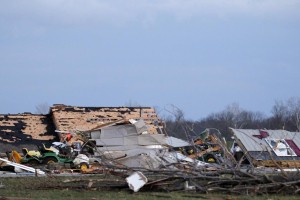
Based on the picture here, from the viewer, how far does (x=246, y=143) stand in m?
32.8

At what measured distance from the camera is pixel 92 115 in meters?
40.2

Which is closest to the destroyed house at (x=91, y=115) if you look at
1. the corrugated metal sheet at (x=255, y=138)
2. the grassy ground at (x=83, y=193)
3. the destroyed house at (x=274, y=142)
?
the corrugated metal sheet at (x=255, y=138)

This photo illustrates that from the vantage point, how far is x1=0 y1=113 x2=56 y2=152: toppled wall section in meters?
37.2

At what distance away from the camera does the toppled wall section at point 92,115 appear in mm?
38812

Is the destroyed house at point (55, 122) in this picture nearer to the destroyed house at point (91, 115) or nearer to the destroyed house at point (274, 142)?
the destroyed house at point (91, 115)

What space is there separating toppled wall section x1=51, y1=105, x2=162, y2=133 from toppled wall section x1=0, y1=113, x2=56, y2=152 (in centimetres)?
86

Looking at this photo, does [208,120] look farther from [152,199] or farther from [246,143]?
[152,199]

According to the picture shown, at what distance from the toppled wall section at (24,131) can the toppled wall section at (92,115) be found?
861 millimetres

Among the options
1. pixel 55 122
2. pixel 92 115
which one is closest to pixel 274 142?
pixel 92 115

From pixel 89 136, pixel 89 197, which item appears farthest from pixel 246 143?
pixel 89 197

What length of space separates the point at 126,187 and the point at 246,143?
58.4 ft

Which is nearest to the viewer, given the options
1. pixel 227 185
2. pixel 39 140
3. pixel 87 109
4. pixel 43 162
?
pixel 227 185

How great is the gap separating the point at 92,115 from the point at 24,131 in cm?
435

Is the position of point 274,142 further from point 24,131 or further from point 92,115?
point 24,131
